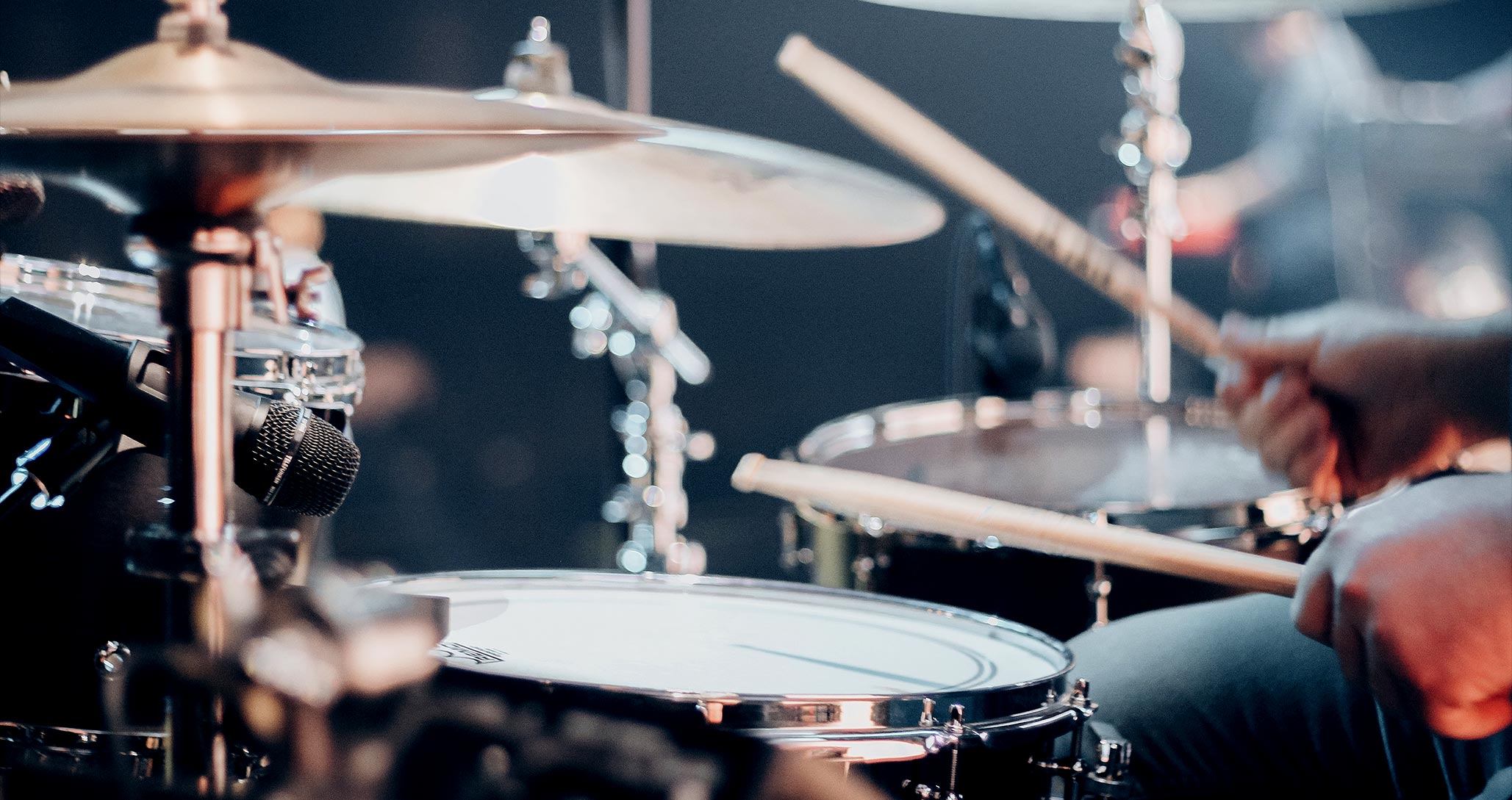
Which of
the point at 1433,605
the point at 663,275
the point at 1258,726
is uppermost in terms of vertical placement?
the point at 663,275

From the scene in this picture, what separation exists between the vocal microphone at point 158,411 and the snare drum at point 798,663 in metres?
0.11

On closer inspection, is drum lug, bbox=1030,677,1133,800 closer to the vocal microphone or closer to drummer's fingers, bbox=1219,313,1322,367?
the vocal microphone

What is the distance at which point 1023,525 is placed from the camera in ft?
2.85

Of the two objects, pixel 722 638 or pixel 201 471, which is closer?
pixel 201 471

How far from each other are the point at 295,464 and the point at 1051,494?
823mm

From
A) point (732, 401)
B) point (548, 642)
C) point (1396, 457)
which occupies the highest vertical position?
point (732, 401)

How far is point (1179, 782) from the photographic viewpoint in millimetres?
881

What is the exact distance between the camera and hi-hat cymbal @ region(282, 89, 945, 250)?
3.69 feet

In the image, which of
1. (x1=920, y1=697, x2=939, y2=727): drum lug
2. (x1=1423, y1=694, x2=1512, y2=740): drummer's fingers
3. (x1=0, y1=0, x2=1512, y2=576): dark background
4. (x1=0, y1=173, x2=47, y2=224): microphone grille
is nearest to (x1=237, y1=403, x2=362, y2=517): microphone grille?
(x1=0, y1=173, x2=47, y2=224): microphone grille

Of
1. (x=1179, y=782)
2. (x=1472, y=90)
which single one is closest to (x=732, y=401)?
(x=1179, y=782)

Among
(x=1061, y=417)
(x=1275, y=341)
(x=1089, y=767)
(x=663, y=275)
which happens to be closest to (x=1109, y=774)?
(x=1089, y=767)

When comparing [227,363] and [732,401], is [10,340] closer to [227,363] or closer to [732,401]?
[227,363]

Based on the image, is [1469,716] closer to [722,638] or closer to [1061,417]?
[722,638]

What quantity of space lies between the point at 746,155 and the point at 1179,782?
1.90 ft
